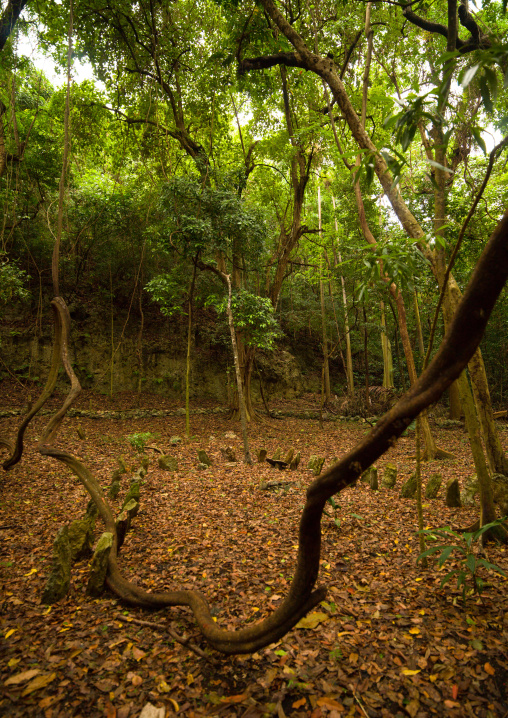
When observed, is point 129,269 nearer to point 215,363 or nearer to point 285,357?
point 215,363

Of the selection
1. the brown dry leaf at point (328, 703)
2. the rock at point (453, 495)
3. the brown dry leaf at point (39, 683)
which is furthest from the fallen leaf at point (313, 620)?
the rock at point (453, 495)

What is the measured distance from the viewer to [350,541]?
141 inches

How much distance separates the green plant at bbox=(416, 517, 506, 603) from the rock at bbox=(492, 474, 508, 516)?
0.78 m

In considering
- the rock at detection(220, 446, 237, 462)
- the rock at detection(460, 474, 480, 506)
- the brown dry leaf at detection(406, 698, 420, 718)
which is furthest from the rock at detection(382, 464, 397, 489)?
the brown dry leaf at detection(406, 698, 420, 718)

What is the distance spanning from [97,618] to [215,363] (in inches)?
516

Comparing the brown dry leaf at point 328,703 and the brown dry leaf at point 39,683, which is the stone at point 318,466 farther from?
the brown dry leaf at point 39,683

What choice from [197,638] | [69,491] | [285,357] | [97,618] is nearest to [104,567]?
[97,618]

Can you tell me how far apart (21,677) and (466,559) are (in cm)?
271

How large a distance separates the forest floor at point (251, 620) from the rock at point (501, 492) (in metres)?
0.42

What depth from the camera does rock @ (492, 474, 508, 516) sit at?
3685 mm

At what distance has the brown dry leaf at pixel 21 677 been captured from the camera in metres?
1.86

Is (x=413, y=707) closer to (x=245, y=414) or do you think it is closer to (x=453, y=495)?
(x=453, y=495)

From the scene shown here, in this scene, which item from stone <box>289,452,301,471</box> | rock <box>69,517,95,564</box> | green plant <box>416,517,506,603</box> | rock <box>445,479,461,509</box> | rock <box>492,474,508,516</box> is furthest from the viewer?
stone <box>289,452,301,471</box>

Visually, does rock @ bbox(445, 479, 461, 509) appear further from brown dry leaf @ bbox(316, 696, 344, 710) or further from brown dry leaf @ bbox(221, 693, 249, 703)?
brown dry leaf @ bbox(221, 693, 249, 703)
